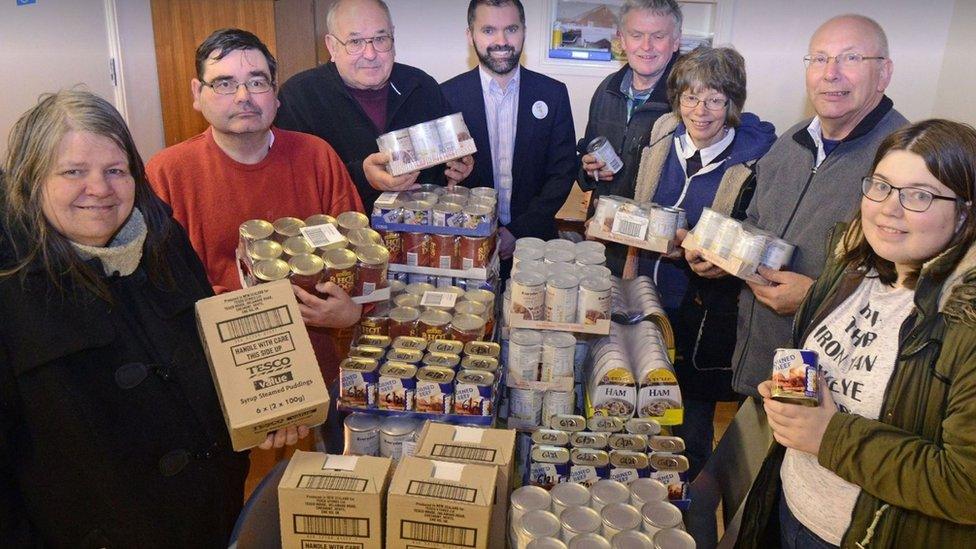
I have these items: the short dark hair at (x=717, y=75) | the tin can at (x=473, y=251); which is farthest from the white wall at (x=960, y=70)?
the tin can at (x=473, y=251)

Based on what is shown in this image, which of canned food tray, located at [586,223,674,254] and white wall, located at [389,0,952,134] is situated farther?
white wall, located at [389,0,952,134]

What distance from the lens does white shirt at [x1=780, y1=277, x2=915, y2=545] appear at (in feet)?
5.16

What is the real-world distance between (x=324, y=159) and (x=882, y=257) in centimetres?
189

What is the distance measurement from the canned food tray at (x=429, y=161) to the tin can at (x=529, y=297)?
0.64 meters

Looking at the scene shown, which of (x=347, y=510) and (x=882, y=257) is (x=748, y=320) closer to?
(x=882, y=257)

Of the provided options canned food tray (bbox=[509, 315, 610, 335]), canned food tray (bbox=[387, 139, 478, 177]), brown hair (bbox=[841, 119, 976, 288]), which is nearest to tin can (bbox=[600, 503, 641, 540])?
canned food tray (bbox=[509, 315, 610, 335])

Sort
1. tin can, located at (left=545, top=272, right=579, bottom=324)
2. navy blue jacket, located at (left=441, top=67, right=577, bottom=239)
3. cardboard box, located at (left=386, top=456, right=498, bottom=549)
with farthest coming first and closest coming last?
navy blue jacket, located at (left=441, top=67, right=577, bottom=239) < tin can, located at (left=545, top=272, right=579, bottom=324) < cardboard box, located at (left=386, top=456, right=498, bottom=549)

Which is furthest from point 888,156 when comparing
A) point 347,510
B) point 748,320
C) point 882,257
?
point 347,510

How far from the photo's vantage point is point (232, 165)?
249 cm

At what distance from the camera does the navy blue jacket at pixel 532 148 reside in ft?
11.6

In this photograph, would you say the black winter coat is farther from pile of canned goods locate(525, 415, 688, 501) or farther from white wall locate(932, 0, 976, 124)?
white wall locate(932, 0, 976, 124)

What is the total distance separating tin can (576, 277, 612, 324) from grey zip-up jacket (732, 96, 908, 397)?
0.69 meters

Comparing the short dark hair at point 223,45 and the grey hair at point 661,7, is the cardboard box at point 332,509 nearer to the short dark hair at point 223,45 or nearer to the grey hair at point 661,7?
the short dark hair at point 223,45

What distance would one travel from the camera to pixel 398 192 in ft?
8.55
